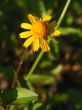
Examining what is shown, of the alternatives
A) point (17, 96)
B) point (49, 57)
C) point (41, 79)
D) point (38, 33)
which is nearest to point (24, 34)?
point (38, 33)

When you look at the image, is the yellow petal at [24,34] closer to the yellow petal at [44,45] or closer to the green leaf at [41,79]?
the yellow petal at [44,45]

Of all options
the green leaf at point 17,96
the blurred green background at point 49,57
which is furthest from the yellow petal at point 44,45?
the blurred green background at point 49,57

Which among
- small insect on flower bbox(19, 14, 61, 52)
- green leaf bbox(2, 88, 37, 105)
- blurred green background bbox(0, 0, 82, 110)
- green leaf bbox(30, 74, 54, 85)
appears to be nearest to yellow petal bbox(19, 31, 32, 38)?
small insect on flower bbox(19, 14, 61, 52)

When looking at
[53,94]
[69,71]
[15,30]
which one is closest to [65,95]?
[53,94]

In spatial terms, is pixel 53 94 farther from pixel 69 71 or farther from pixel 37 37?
pixel 37 37

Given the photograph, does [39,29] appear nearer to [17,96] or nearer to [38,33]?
[38,33]

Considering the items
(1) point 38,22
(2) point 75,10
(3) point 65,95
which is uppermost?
(2) point 75,10

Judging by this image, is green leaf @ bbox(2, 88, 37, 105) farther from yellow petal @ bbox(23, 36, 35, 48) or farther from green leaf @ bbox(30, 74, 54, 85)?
green leaf @ bbox(30, 74, 54, 85)
